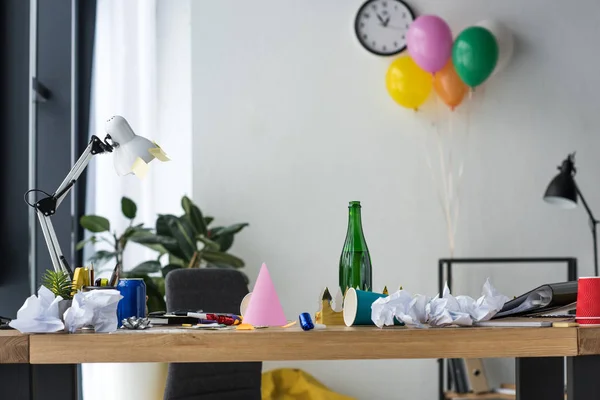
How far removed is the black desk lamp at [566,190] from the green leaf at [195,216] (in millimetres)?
1741

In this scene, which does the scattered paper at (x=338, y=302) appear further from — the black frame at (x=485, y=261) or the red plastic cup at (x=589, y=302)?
the black frame at (x=485, y=261)

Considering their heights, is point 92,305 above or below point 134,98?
below

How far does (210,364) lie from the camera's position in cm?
264

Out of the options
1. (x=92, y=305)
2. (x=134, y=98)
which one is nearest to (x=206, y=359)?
(x=92, y=305)

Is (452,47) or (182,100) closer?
(452,47)

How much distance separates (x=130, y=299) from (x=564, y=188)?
3.16 m

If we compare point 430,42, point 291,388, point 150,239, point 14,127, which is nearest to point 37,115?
point 14,127

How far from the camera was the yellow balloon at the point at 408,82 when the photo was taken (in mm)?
4430

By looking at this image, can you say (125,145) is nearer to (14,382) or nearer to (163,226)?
(14,382)

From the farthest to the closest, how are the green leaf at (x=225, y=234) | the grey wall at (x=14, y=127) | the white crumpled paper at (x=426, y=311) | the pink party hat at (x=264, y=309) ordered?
1. the green leaf at (x=225, y=234)
2. the grey wall at (x=14, y=127)
3. the pink party hat at (x=264, y=309)
4. the white crumpled paper at (x=426, y=311)

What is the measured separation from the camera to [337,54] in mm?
4648

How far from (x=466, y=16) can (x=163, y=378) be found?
269cm

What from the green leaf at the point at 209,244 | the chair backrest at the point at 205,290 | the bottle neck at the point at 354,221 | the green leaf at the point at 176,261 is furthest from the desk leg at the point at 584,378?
the green leaf at the point at 176,261

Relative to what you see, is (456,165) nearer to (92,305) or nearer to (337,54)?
(337,54)
